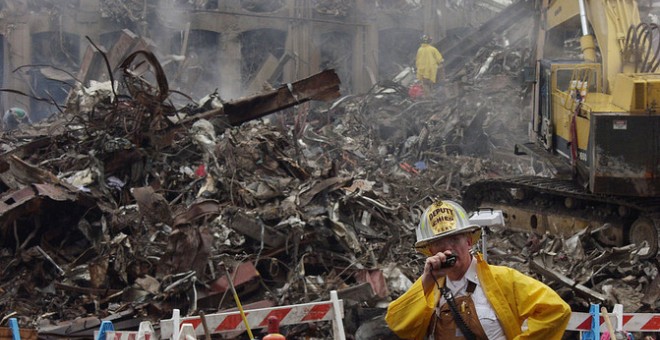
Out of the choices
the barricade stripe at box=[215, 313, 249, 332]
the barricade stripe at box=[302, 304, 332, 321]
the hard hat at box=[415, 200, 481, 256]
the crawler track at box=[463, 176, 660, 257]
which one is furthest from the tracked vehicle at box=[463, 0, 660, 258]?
the hard hat at box=[415, 200, 481, 256]

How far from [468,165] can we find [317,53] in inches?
571

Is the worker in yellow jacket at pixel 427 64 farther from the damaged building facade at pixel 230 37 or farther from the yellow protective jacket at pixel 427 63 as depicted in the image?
the damaged building facade at pixel 230 37

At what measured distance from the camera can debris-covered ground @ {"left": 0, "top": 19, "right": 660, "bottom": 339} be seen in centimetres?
830

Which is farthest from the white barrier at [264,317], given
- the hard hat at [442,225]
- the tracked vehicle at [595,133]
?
the tracked vehicle at [595,133]

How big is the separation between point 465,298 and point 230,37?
2681 centimetres

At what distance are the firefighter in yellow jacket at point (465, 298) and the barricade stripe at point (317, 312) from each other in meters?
1.51

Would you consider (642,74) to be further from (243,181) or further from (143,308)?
(143,308)

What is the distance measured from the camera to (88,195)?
1013 cm

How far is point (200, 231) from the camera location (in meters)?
8.52

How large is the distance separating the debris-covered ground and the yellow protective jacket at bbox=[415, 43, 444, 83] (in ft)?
35.3

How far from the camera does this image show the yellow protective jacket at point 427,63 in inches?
979

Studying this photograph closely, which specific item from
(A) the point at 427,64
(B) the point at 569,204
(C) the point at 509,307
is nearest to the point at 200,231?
(C) the point at 509,307

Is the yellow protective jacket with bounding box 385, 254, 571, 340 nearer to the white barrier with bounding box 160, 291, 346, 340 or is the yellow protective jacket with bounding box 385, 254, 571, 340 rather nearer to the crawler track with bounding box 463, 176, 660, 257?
the white barrier with bounding box 160, 291, 346, 340

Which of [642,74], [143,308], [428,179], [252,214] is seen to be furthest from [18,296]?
[428,179]
